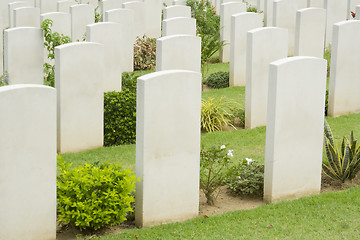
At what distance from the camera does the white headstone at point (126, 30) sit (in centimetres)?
1360

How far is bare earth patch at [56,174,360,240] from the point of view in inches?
263

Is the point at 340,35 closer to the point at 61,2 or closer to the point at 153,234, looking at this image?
the point at 153,234

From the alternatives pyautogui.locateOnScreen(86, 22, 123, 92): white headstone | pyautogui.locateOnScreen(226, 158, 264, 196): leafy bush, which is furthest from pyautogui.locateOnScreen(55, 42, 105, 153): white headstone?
pyautogui.locateOnScreen(226, 158, 264, 196): leafy bush

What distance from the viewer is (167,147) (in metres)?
6.81

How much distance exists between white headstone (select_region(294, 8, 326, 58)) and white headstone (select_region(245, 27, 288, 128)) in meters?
2.68

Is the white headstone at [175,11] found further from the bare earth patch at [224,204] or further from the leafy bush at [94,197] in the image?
the leafy bush at [94,197]

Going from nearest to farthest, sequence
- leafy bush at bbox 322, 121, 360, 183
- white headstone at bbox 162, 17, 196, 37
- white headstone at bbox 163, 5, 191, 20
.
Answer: leafy bush at bbox 322, 121, 360, 183 → white headstone at bbox 162, 17, 196, 37 → white headstone at bbox 163, 5, 191, 20

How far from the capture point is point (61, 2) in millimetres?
16328

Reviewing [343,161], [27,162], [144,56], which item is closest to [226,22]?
[144,56]

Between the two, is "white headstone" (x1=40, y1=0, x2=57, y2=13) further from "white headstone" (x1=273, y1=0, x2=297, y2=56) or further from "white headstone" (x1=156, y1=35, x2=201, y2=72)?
"white headstone" (x1=156, y1=35, x2=201, y2=72)

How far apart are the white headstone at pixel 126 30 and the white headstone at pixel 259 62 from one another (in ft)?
12.7

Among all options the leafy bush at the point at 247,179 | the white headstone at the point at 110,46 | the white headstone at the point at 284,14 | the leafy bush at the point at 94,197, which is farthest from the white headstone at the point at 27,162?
the white headstone at the point at 284,14

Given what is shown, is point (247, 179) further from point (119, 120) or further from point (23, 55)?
point (23, 55)

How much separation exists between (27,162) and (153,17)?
1085cm
